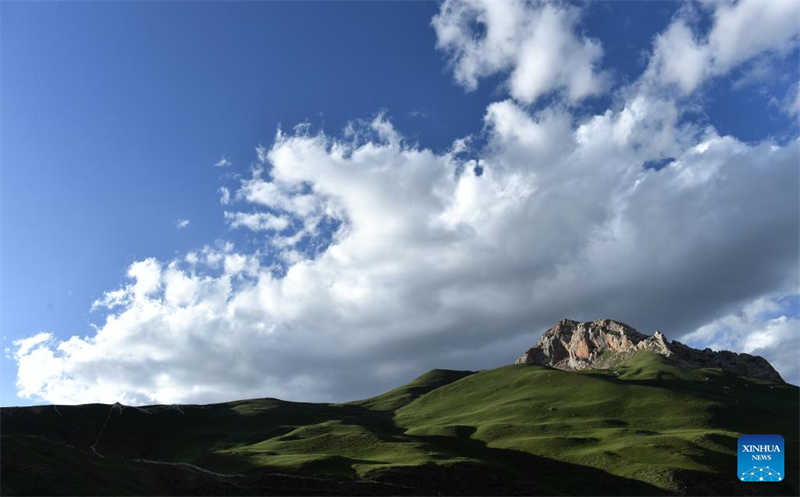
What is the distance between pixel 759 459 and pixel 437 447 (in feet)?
186

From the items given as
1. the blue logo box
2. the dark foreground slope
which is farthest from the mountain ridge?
the blue logo box

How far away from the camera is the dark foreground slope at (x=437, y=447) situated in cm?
7069

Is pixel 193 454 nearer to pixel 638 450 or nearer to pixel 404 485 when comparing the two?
pixel 404 485

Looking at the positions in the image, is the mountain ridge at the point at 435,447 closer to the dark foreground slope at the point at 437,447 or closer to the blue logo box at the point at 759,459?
the dark foreground slope at the point at 437,447

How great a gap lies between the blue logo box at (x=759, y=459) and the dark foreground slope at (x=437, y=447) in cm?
360

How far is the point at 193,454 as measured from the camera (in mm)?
133625

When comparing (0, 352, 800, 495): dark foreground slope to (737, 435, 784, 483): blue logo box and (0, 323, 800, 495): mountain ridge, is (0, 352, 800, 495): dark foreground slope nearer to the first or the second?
(0, 323, 800, 495): mountain ridge

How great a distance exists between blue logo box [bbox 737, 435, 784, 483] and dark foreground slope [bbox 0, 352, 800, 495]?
360cm

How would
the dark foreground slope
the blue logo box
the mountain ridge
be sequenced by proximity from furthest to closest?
the blue logo box < the dark foreground slope < the mountain ridge

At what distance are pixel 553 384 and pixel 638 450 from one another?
85.3 metres

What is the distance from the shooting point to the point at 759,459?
93625 millimetres

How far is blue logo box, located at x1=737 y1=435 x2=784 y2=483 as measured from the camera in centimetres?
9089

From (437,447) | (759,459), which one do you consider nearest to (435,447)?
(437,447)

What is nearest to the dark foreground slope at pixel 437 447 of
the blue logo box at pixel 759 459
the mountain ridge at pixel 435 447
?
the mountain ridge at pixel 435 447
